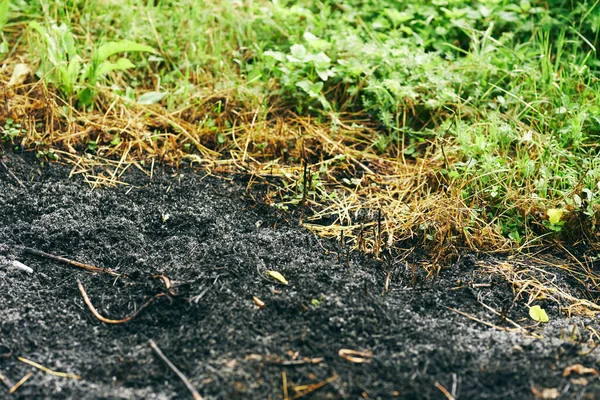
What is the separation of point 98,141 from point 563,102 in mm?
2257

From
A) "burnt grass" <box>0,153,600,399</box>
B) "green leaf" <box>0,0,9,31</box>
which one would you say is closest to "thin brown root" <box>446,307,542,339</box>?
"burnt grass" <box>0,153,600,399</box>

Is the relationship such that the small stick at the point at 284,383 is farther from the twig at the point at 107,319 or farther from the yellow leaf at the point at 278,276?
the twig at the point at 107,319

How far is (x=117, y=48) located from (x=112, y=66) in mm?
109

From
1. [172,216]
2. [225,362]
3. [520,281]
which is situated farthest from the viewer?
[172,216]

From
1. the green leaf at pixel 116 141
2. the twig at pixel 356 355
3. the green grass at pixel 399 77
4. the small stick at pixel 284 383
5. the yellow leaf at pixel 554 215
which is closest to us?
the small stick at pixel 284 383

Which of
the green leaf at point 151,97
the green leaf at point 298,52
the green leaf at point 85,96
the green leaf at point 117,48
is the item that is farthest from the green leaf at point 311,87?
the green leaf at point 85,96

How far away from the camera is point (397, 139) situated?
3256mm

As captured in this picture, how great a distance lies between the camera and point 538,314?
232 centimetres

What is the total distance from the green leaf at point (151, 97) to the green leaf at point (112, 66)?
17 cm

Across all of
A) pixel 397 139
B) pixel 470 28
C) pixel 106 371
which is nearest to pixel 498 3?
pixel 470 28

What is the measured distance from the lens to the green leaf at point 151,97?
11.1 ft

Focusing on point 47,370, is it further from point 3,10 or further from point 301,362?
point 3,10

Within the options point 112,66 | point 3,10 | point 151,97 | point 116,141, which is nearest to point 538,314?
point 116,141

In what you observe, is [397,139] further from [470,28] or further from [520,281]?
[520,281]
